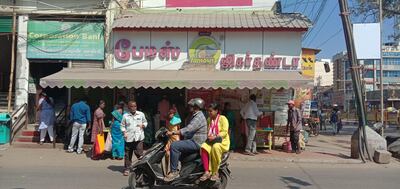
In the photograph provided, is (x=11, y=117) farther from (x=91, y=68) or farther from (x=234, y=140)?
(x=234, y=140)

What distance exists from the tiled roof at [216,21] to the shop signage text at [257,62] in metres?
0.99

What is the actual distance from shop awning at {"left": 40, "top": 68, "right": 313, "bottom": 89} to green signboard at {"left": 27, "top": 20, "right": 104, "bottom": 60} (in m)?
1.76

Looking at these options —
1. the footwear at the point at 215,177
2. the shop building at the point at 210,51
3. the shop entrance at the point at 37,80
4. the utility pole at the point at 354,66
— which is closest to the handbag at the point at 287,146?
the shop building at the point at 210,51

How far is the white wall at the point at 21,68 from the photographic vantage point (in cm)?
1603

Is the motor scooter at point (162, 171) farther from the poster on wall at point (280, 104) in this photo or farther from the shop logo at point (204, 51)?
the shop logo at point (204, 51)

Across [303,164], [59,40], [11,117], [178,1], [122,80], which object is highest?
[178,1]

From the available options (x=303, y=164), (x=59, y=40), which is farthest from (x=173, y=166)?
(x=59, y=40)

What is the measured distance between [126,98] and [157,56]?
5.77 feet

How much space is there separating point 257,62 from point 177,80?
353 centimetres

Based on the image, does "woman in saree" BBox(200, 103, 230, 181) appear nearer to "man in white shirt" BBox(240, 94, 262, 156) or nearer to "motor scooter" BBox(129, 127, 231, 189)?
"motor scooter" BBox(129, 127, 231, 189)

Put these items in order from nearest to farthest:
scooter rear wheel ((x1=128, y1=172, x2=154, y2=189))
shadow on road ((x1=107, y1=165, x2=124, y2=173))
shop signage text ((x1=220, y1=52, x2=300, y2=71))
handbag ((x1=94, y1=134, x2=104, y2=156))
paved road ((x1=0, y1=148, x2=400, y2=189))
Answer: scooter rear wheel ((x1=128, y1=172, x2=154, y2=189))
paved road ((x1=0, y1=148, x2=400, y2=189))
shadow on road ((x1=107, y1=165, x2=124, y2=173))
handbag ((x1=94, y1=134, x2=104, y2=156))
shop signage text ((x1=220, y1=52, x2=300, y2=71))

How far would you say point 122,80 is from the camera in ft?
44.1

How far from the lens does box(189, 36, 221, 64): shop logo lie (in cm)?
1581

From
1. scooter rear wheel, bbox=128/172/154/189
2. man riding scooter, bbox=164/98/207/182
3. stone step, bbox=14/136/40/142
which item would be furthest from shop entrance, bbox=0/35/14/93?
man riding scooter, bbox=164/98/207/182
